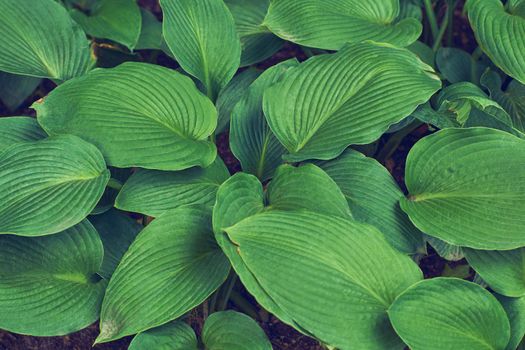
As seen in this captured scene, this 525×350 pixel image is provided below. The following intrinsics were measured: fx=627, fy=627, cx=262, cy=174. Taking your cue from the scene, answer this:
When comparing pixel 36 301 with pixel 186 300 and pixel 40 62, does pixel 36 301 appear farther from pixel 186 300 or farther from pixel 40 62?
pixel 40 62

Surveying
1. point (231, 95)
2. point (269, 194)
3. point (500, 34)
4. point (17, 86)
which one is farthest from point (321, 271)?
point (17, 86)

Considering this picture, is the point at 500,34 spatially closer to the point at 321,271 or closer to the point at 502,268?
the point at 502,268

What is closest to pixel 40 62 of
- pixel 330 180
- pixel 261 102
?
pixel 261 102

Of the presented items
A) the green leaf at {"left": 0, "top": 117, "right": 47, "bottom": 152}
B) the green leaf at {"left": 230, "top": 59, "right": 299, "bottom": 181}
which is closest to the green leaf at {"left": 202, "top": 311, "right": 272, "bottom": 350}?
the green leaf at {"left": 230, "top": 59, "right": 299, "bottom": 181}

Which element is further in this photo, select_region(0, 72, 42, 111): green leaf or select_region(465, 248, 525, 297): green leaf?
select_region(0, 72, 42, 111): green leaf

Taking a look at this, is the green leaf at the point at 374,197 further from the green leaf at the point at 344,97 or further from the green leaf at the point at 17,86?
the green leaf at the point at 17,86

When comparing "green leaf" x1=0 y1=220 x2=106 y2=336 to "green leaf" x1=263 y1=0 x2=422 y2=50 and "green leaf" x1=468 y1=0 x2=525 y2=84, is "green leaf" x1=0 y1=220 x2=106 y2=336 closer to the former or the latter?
"green leaf" x1=263 y1=0 x2=422 y2=50
